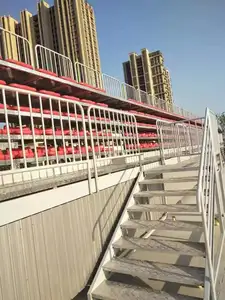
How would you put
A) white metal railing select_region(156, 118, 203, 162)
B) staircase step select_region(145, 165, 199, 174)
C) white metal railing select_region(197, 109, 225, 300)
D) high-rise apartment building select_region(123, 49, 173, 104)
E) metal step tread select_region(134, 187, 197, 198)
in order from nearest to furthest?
white metal railing select_region(197, 109, 225, 300)
metal step tread select_region(134, 187, 197, 198)
staircase step select_region(145, 165, 199, 174)
white metal railing select_region(156, 118, 203, 162)
high-rise apartment building select_region(123, 49, 173, 104)

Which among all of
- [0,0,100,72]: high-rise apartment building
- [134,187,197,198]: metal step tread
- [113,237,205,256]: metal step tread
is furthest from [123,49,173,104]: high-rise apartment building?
[113,237,205,256]: metal step tread

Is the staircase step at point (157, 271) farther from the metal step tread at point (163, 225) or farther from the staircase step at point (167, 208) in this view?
the staircase step at point (167, 208)

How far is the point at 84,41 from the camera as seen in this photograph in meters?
25.6

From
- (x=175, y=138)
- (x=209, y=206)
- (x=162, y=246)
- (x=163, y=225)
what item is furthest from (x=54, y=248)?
(x=175, y=138)

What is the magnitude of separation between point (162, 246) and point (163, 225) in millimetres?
304

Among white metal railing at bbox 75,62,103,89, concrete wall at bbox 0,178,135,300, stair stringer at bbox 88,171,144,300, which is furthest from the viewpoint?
white metal railing at bbox 75,62,103,89

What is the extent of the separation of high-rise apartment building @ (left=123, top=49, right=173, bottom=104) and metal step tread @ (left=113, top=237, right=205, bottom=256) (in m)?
37.2

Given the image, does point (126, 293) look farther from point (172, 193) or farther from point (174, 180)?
point (174, 180)

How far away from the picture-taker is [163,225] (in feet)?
10.9

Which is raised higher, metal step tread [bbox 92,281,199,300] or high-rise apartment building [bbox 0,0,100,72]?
high-rise apartment building [bbox 0,0,100,72]

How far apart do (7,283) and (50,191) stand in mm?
885

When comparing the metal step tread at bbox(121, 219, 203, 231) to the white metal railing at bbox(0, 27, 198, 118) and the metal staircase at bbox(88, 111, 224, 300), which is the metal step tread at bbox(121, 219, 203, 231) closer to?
the metal staircase at bbox(88, 111, 224, 300)

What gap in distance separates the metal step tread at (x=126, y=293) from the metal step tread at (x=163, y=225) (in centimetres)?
77

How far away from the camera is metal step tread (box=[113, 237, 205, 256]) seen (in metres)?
2.85
